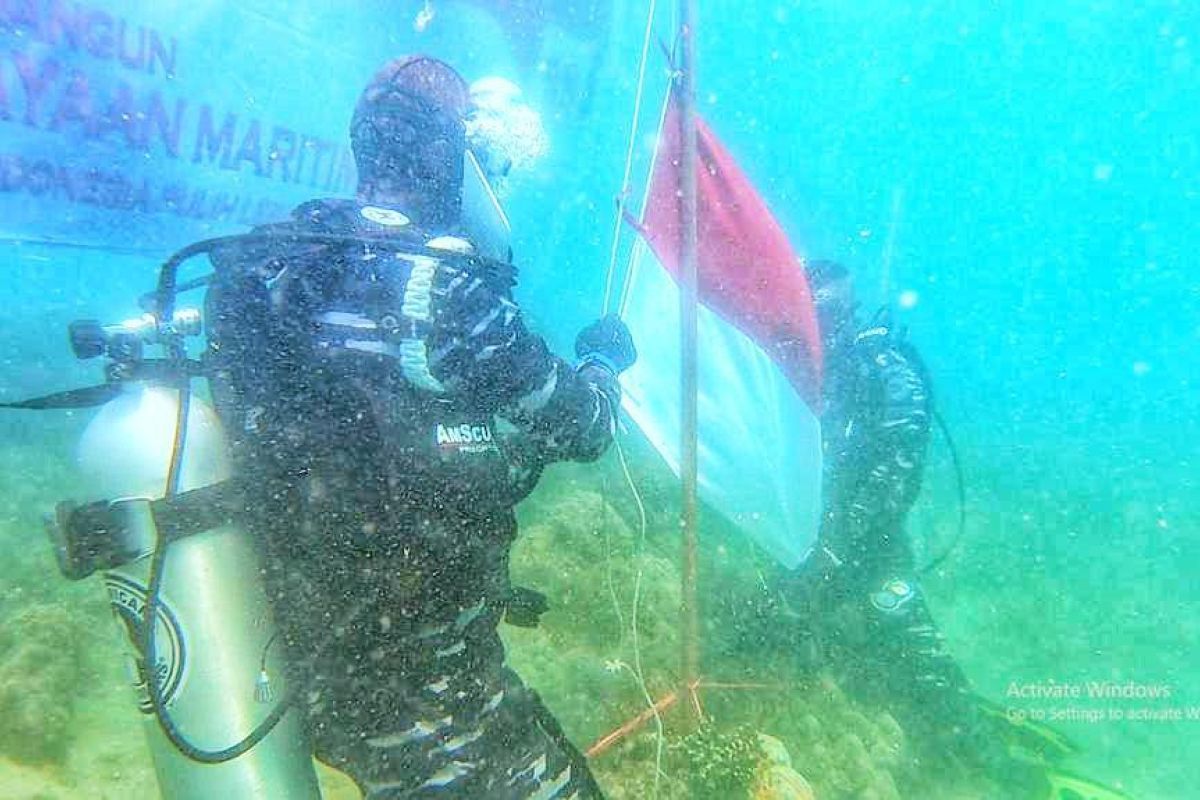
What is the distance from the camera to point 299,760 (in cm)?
200

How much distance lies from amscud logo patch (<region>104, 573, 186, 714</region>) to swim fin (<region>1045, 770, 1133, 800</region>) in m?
6.39

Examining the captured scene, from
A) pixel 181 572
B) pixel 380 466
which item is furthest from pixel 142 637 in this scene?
pixel 380 466

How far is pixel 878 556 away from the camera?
5703 millimetres

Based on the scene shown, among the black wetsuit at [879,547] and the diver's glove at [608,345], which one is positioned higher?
the diver's glove at [608,345]

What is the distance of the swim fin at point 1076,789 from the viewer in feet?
18.0

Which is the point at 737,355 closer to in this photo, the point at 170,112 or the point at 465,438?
the point at 465,438

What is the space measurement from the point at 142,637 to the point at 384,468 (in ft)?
2.51

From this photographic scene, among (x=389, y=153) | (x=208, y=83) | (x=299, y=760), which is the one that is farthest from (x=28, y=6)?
(x=299, y=760)

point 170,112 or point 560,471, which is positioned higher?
point 170,112

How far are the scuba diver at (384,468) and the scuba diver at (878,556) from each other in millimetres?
4041

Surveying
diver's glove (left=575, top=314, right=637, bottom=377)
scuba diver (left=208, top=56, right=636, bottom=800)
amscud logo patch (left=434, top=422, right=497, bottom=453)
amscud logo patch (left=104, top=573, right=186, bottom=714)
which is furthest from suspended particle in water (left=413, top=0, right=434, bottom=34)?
amscud logo patch (left=104, top=573, right=186, bottom=714)

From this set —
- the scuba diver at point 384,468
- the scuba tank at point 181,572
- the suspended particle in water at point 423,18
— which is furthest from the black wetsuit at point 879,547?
the suspended particle in water at point 423,18

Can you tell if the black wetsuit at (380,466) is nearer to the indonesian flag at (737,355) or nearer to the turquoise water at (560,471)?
the turquoise water at (560,471)

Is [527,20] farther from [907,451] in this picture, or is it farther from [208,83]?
[907,451]
